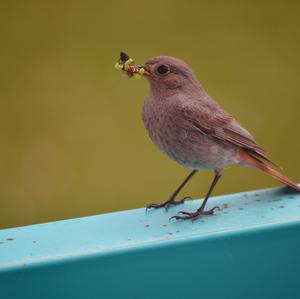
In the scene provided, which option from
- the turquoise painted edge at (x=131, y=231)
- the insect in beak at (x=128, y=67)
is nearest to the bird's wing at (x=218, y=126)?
the insect in beak at (x=128, y=67)

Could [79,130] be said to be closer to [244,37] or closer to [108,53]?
[108,53]

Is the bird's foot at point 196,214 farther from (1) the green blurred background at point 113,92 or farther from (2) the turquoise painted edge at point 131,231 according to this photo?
(1) the green blurred background at point 113,92

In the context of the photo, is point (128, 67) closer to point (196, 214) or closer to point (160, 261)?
point (196, 214)

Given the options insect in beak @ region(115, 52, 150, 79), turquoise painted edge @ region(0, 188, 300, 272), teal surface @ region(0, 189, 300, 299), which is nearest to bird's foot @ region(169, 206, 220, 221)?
turquoise painted edge @ region(0, 188, 300, 272)

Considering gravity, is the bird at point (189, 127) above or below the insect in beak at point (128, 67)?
below

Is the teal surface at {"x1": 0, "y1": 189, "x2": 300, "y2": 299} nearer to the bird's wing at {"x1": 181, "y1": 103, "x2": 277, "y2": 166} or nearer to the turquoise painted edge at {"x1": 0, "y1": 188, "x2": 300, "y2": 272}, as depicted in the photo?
the turquoise painted edge at {"x1": 0, "y1": 188, "x2": 300, "y2": 272}

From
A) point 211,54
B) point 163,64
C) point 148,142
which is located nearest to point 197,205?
point 163,64

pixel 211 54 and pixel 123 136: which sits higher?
pixel 211 54

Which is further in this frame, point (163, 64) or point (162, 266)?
point (163, 64)
